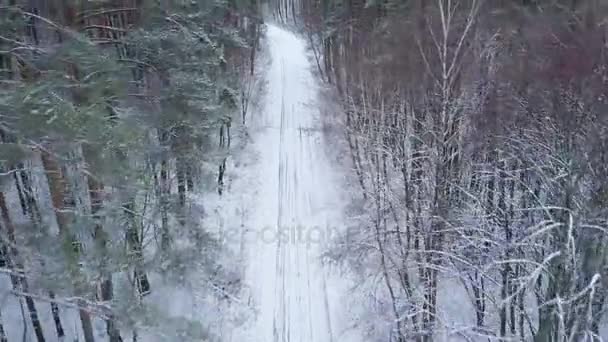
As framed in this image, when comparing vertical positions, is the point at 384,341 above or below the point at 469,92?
below

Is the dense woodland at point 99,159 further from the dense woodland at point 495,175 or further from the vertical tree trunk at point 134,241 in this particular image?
the dense woodland at point 495,175

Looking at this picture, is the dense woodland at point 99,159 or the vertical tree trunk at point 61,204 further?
the vertical tree trunk at point 61,204

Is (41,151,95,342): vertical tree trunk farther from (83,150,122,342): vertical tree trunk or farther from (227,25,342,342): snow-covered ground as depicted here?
(227,25,342,342): snow-covered ground

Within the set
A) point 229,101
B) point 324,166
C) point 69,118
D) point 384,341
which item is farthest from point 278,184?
point 69,118

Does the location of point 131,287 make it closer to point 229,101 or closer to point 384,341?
point 384,341

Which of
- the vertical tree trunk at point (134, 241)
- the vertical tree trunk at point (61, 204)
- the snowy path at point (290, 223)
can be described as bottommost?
the snowy path at point (290, 223)

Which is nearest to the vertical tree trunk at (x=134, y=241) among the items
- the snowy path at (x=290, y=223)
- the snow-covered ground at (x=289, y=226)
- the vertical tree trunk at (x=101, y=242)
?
the vertical tree trunk at (x=101, y=242)

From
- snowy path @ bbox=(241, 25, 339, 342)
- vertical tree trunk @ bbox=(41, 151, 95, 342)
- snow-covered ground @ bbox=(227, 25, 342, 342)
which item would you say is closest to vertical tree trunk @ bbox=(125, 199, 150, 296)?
vertical tree trunk @ bbox=(41, 151, 95, 342)

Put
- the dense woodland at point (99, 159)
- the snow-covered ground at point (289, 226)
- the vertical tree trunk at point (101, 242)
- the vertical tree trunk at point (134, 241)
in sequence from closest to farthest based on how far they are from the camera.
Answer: the dense woodland at point (99, 159) < the vertical tree trunk at point (101, 242) < the vertical tree trunk at point (134, 241) < the snow-covered ground at point (289, 226)
